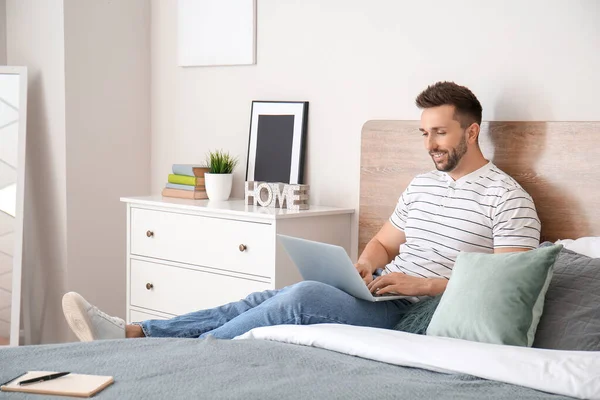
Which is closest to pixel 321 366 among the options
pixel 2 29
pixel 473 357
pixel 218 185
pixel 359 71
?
pixel 473 357

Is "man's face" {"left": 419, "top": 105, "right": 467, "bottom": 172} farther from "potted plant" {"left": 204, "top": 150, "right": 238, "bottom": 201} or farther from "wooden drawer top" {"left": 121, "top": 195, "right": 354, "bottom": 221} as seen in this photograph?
"potted plant" {"left": 204, "top": 150, "right": 238, "bottom": 201}

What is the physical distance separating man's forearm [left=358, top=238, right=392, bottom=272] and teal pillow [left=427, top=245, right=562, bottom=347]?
72 centimetres

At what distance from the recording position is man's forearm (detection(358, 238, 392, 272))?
3.04 meters

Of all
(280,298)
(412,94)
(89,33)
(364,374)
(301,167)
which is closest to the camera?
(364,374)

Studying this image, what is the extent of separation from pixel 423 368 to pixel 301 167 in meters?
1.82

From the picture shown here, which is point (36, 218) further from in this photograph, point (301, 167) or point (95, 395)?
point (95, 395)

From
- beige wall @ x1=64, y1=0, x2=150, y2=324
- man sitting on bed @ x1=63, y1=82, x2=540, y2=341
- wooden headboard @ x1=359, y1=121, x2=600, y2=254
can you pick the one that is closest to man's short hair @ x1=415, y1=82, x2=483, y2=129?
man sitting on bed @ x1=63, y1=82, x2=540, y2=341

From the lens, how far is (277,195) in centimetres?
346

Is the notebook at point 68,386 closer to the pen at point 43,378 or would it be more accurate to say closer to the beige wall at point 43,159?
the pen at point 43,378

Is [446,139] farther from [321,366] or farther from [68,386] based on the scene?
[68,386]

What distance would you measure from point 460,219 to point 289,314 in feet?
2.30

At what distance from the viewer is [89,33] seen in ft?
13.6

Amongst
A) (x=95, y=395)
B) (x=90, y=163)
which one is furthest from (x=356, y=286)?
(x=90, y=163)

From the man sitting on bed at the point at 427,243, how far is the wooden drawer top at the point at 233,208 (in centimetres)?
42
